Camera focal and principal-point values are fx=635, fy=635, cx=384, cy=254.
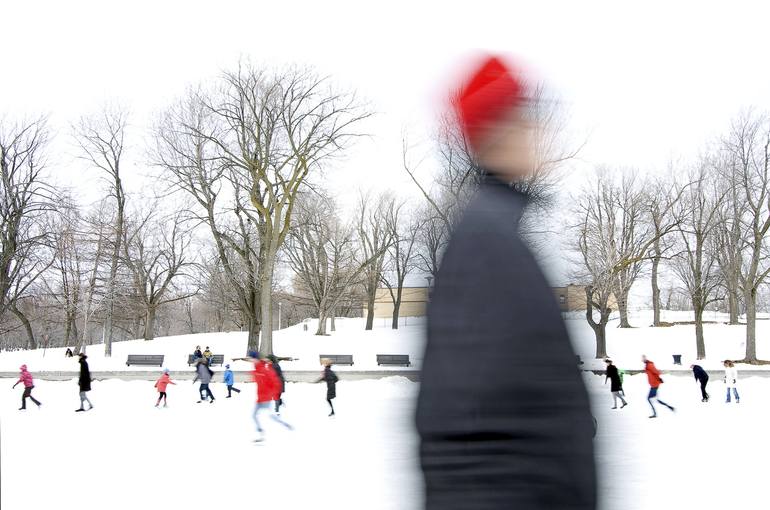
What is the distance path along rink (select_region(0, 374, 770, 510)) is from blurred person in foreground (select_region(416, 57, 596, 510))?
78mm

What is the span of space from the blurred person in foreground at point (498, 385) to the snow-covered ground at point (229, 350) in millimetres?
27836

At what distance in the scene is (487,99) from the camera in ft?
4.35

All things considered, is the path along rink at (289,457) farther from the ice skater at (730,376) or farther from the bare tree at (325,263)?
the bare tree at (325,263)

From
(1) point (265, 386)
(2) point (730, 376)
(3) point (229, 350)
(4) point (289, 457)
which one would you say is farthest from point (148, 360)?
(2) point (730, 376)

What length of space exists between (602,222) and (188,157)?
26687 millimetres

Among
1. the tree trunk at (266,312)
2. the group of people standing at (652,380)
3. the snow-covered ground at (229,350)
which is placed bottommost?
the snow-covered ground at (229,350)

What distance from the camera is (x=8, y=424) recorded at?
14562 millimetres

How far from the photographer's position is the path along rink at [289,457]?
744 cm

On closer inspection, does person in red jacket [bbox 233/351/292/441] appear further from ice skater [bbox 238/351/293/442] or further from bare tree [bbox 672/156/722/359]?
bare tree [bbox 672/156/722/359]

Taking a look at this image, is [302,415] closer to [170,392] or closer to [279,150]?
[170,392]

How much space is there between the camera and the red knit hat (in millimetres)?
1322

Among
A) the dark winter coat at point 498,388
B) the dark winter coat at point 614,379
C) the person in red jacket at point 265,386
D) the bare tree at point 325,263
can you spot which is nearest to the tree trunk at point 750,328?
the dark winter coat at point 614,379

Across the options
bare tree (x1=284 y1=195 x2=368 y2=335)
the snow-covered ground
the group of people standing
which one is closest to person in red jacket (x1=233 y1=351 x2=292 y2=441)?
the group of people standing

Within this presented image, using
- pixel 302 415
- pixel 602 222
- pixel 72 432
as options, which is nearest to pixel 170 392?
pixel 302 415
